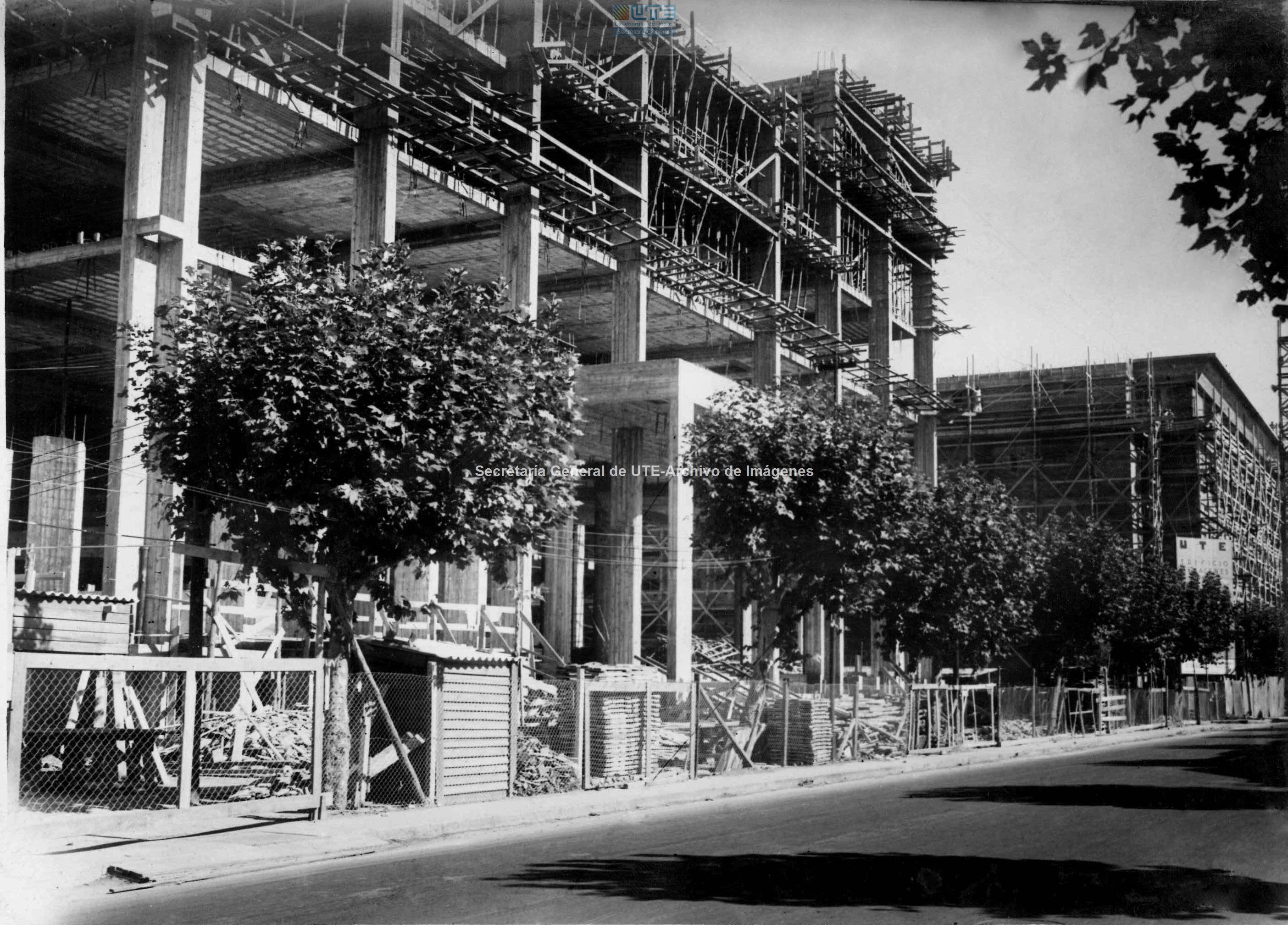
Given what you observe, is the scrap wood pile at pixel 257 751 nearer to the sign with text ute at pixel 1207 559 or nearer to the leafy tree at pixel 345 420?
the leafy tree at pixel 345 420

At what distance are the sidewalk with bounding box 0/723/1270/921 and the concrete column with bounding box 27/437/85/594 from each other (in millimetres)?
9196

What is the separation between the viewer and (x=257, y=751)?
66.3 ft

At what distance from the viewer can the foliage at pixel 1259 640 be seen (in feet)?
227

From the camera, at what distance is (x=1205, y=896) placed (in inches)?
396

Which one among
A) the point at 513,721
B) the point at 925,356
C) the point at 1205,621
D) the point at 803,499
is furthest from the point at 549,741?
the point at 1205,621

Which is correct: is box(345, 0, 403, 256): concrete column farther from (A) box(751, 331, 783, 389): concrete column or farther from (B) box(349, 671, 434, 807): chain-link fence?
(A) box(751, 331, 783, 389): concrete column

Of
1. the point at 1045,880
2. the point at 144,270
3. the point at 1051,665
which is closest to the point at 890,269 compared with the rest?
the point at 1051,665

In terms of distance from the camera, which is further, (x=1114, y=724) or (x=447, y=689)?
(x=1114, y=724)

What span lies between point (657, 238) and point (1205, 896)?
30058mm

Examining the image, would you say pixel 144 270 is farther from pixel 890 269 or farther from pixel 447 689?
pixel 890 269

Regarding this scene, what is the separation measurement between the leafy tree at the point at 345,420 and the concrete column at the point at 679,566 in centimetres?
1697

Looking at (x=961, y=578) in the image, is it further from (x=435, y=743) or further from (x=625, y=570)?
(x=435, y=743)

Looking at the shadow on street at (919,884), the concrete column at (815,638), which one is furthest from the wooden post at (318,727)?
the concrete column at (815,638)

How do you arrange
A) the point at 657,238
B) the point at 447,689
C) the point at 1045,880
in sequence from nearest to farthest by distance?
the point at 1045,880 < the point at 447,689 < the point at 657,238
